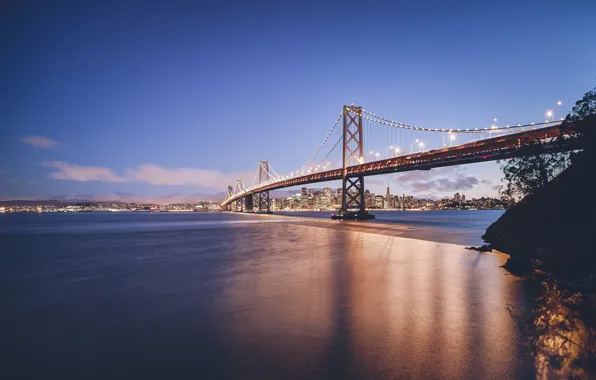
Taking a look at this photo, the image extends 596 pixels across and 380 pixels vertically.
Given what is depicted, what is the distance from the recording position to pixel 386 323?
7066 mm

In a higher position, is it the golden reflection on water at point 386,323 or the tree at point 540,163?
the tree at point 540,163

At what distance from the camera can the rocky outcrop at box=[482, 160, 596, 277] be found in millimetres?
11109

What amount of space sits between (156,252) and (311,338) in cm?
1747

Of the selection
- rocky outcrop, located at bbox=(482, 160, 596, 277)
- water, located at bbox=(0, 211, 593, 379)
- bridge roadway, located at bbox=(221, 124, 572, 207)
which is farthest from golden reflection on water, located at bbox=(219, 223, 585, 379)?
bridge roadway, located at bbox=(221, 124, 572, 207)

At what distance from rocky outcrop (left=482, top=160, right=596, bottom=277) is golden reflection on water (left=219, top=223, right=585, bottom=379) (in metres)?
1.65

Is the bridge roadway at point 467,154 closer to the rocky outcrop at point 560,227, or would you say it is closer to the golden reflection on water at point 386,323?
the rocky outcrop at point 560,227

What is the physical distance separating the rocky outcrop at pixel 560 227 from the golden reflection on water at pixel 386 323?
5.41 feet

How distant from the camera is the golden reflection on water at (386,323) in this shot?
5020mm

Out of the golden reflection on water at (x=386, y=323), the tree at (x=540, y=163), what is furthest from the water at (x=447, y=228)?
the golden reflection on water at (x=386, y=323)

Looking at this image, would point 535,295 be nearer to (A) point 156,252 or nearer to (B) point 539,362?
(B) point 539,362

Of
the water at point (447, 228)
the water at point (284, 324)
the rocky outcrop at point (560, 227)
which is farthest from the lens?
the water at point (447, 228)

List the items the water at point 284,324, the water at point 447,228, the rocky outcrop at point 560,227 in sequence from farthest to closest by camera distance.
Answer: the water at point 447,228 → the rocky outcrop at point 560,227 → the water at point 284,324

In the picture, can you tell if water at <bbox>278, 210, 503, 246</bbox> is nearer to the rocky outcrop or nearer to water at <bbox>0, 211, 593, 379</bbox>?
the rocky outcrop

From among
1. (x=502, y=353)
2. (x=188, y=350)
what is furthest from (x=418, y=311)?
(x=188, y=350)
